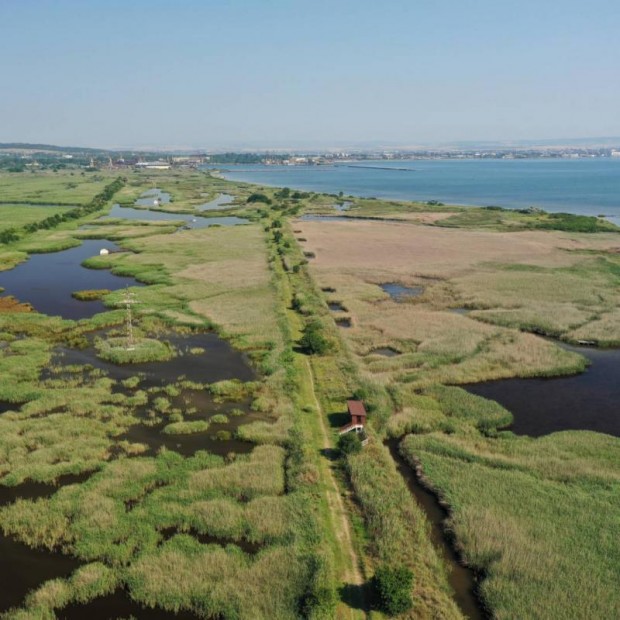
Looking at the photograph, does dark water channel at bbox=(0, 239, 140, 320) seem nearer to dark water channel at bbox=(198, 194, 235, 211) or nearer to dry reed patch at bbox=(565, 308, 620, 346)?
dry reed patch at bbox=(565, 308, 620, 346)

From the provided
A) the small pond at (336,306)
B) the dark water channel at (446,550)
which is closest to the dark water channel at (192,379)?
the dark water channel at (446,550)

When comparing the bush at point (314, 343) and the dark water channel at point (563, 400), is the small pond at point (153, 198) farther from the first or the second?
the dark water channel at point (563, 400)

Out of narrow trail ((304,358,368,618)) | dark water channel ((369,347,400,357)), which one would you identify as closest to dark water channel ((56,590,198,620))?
narrow trail ((304,358,368,618))

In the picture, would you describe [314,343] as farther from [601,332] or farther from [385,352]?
[601,332]

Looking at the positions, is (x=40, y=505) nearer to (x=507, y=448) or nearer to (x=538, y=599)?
(x=538, y=599)

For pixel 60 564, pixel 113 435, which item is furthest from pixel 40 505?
pixel 113 435
